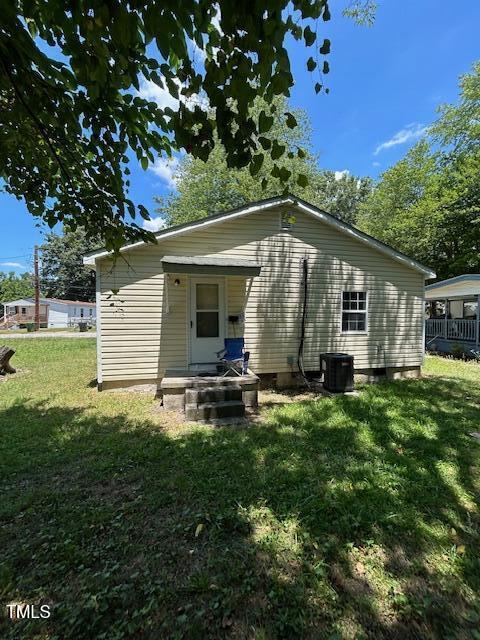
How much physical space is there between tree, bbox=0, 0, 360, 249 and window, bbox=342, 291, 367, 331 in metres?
6.54

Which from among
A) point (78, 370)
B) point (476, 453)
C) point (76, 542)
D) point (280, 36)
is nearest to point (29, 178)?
point (280, 36)

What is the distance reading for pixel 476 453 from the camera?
4004 mm

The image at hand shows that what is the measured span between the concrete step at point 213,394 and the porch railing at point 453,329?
1223cm

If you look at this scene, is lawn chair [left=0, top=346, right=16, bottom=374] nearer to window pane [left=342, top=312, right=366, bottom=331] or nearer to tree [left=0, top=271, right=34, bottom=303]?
window pane [left=342, top=312, right=366, bottom=331]

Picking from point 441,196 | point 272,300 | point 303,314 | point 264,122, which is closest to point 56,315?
point 272,300

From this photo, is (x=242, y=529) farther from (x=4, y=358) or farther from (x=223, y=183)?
(x=223, y=183)

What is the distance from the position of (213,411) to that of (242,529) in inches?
115

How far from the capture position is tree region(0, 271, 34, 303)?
50500mm

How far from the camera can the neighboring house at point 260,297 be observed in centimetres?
686

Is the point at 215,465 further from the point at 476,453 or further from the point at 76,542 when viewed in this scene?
the point at 476,453

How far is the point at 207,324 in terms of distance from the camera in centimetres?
739

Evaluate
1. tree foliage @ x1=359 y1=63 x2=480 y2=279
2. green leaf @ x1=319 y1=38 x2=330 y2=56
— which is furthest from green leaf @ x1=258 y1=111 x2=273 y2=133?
Answer: tree foliage @ x1=359 y1=63 x2=480 y2=279

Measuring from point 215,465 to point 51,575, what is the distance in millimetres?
1850

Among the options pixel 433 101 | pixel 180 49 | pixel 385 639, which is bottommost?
pixel 385 639
